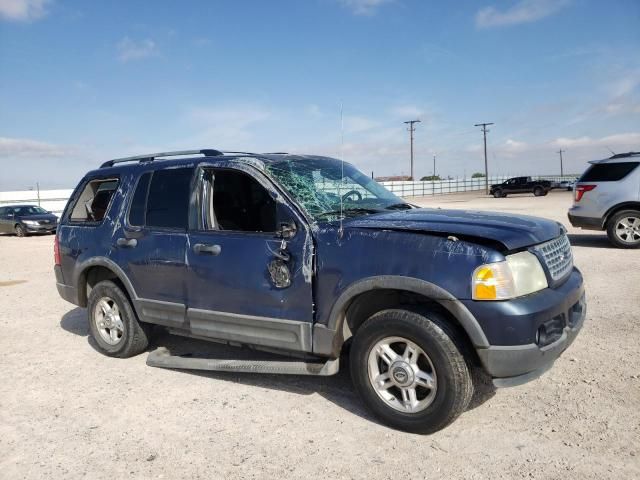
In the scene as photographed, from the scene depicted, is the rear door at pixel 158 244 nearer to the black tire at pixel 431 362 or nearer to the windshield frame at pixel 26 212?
the black tire at pixel 431 362

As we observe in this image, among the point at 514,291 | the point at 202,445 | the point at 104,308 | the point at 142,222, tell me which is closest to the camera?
the point at 514,291

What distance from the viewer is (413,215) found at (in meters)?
3.85

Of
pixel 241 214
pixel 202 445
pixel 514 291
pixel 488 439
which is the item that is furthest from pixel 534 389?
pixel 241 214

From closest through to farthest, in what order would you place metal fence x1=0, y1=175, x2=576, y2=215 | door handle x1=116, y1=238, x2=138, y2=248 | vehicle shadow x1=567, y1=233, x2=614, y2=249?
door handle x1=116, y1=238, x2=138, y2=248, vehicle shadow x1=567, y1=233, x2=614, y2=249, metal fence x1=0, y1=175, x2=576, y2=215

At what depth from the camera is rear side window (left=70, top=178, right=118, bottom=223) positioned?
5.25 m

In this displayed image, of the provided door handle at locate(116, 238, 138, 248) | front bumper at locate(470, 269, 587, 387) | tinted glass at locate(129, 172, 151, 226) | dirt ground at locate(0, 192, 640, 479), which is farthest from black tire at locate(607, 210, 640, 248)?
door handle at locate(116, 238, 138, 248)

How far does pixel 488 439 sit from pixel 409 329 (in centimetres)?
85

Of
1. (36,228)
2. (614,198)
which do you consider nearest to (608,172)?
(614,198)

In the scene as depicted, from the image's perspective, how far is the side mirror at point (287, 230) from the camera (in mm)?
3695

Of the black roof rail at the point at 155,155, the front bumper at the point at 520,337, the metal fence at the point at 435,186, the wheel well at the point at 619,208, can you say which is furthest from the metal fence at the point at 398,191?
the front bumper at the point at 520,337

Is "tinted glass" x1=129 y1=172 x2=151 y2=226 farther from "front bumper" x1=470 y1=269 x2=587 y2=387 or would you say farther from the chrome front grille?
the chrome front grille

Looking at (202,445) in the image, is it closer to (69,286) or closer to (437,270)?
(437,270)

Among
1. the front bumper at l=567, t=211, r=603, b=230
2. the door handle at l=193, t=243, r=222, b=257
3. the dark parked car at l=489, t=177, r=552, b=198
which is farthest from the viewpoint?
the dark parked car at l=489, t=177, r=552, b=198

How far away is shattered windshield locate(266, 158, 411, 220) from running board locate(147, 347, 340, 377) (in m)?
1.08
